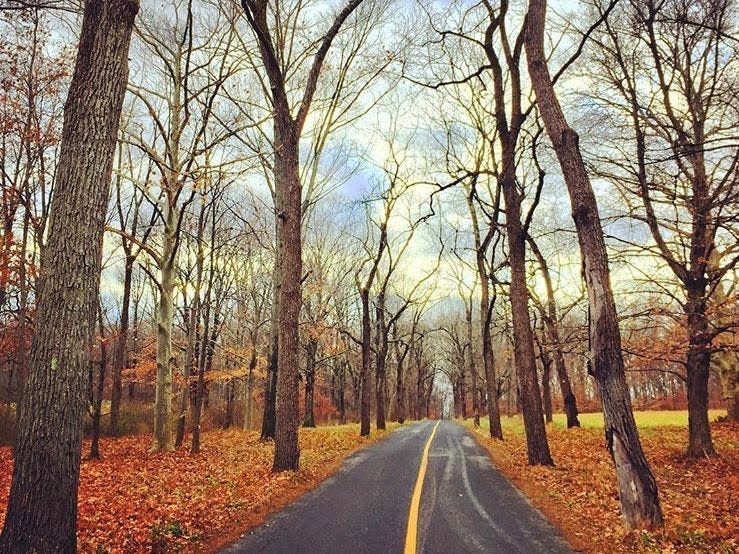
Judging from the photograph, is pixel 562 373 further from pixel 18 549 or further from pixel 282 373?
pixel 18 549

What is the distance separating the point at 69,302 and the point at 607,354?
6.75 metres

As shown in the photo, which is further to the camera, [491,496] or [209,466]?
[209,466]

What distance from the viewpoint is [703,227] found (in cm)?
1220

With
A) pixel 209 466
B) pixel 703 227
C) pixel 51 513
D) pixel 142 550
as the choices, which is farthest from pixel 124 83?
pixel 703 227

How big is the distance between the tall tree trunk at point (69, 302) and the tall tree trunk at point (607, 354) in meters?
6.49

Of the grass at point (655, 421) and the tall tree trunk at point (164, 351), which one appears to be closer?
the tall tree trunk at point (164, 351)

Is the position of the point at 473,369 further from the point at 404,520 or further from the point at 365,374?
the point at 404,520

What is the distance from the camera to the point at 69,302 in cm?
443

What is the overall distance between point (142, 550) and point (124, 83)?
5.50m

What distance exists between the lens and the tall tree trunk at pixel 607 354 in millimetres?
6086

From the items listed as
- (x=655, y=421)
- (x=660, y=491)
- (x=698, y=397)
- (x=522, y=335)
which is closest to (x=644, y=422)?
(x=655, y=421)

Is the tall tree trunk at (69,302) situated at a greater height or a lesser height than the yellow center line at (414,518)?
greater

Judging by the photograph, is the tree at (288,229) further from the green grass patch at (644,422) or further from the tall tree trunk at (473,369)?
the tall tree trunk at (473,369)

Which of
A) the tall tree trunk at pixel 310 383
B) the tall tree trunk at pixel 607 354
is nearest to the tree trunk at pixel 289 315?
the tall tree trunk at pixel 607 354
